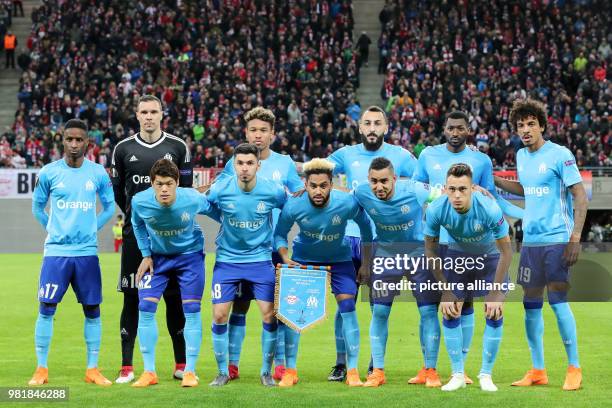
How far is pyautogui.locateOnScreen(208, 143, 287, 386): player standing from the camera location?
30.2 ft

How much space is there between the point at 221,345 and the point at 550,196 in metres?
3.25

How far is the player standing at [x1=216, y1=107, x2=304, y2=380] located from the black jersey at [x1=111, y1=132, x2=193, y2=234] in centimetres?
42

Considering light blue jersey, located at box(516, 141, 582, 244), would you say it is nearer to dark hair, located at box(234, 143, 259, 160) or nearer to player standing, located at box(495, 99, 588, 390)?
player standing, located at box(495, 99, 588, 390)

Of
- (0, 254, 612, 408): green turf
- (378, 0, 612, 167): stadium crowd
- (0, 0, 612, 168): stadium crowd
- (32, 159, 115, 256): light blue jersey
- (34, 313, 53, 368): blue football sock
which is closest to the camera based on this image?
(0, 254, 612, 408): green turf

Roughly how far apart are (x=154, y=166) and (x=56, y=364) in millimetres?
2784

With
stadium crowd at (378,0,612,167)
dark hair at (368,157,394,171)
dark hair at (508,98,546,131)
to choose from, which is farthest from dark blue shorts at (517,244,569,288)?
stadium crowd at (378,0,612,167)

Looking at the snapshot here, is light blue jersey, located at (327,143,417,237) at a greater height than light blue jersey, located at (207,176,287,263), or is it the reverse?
light blue jersey, located at (327,143,417,237)

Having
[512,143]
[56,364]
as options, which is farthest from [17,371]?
[512,143]

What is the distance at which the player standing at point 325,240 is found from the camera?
9.23 metres

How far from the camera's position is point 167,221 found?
9188mm

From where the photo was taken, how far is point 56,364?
10.6 m

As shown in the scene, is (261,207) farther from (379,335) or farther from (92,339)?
(92,339)

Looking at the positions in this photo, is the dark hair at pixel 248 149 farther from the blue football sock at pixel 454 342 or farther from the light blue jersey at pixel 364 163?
the blue football sock at pixel 454 342

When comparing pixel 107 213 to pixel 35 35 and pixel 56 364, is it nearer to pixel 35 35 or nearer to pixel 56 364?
pixel 56 364
